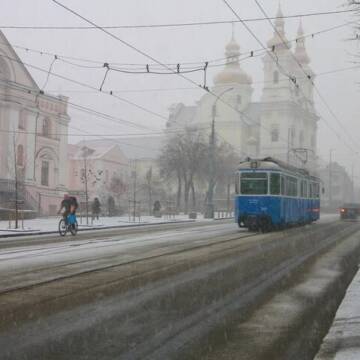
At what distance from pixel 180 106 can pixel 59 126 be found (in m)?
77.7

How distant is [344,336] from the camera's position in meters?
6.73

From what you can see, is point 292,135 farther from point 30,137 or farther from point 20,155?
point 20,155

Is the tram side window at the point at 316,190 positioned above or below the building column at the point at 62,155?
below

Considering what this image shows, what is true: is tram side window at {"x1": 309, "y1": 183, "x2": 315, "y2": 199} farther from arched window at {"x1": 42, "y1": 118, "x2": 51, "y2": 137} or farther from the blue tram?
arched window at {"x1": 42, "y1": 118, "x2": 51, "y2": 137}

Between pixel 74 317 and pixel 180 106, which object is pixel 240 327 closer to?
pixel 74 317

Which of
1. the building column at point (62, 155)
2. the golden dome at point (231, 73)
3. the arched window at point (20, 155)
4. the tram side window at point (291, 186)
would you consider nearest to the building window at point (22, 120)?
the arched window at point (20, 155)

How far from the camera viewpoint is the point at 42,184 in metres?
54.0

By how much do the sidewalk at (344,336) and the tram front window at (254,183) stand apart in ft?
60.3

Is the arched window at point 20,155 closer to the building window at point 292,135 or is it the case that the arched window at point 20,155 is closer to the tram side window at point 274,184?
the tram side window at point 274,184

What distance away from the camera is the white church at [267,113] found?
343 ft

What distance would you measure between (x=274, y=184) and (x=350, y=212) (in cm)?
2603

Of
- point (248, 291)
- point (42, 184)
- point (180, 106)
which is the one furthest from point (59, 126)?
point (180, 106)

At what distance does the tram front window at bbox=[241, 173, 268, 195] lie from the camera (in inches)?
1083

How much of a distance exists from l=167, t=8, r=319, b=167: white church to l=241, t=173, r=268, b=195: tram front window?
73.1 meters
